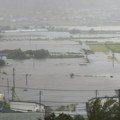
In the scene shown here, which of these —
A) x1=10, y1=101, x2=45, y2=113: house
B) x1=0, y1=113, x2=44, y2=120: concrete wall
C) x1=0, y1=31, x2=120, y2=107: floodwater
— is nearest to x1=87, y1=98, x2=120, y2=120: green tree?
x1=0, y1=113, x2=44, y2=120: concrete wall

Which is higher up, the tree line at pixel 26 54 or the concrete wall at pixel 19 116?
the tree line at pixel 26 54

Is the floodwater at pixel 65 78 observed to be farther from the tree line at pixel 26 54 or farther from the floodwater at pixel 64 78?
the tree line at pixel 26 54

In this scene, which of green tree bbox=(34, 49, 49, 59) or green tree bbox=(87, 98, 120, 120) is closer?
green tree bbox=(87, 98, 120, 120)

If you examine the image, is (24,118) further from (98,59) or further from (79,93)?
(98,59)

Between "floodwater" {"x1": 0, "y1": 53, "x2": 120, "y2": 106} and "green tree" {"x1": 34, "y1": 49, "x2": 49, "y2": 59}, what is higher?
"green tree" {"x1": 34, "y1": 49, "x2": 49, "y2": 59}

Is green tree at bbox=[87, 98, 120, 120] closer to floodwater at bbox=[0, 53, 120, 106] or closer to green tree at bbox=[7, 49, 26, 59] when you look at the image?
floodwater at bbox=[0, 53, 120, 106]

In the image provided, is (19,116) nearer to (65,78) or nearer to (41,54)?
(65,78)

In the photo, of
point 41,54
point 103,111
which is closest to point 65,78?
point 41,54

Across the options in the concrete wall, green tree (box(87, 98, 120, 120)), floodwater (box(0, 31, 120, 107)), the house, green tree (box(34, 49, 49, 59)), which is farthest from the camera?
green tree (box(34, 49, 49, 59))

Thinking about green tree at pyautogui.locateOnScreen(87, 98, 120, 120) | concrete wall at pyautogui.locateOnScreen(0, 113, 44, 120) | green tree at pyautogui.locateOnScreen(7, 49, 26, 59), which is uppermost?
green tree at pyautogui.locateOnScreen(7, 49, 26, 59)

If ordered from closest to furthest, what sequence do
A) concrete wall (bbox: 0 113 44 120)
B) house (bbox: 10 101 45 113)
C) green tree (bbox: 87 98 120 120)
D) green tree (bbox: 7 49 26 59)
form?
1. green tree (bbox: 87 98 120 120)
2. concrete wall (bbox: 0 113 44 120)
3. house (bbox: 10 101 45 113)
4. green tree (bbox: 7 49 26 59)

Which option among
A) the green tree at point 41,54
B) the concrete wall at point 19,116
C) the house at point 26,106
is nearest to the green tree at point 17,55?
the green tree at point 41,54
